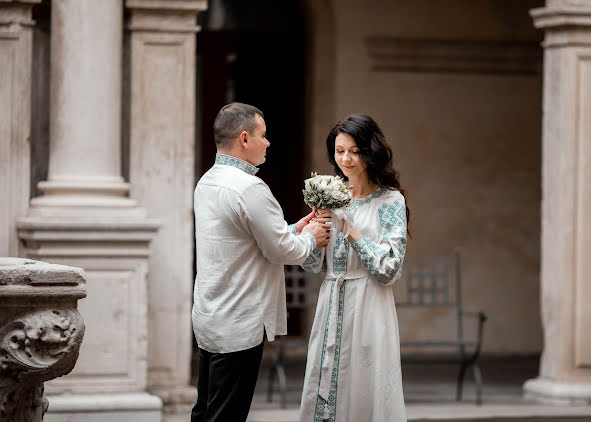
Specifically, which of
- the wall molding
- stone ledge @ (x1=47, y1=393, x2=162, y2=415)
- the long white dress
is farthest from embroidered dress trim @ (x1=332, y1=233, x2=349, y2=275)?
the wall molding

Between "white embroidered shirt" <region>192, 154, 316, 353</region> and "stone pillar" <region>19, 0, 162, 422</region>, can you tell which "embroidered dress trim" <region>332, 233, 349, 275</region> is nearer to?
"white embroidered shirt" <region>192, 154, 316, 353</region>

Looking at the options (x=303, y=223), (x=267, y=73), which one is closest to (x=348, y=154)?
(x=303, y=223)

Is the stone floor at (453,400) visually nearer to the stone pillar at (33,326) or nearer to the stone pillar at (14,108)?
the stone pillar at (14,108)

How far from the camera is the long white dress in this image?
→ 5.30 m

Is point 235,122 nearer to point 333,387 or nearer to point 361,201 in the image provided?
point 361,201

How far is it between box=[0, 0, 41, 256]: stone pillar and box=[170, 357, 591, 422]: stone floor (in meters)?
A: 1.62

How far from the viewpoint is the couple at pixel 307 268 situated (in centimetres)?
496

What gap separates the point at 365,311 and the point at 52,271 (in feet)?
4.79

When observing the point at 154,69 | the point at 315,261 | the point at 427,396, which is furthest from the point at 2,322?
the point at 427,396

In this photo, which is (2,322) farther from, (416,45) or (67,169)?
(416,45)

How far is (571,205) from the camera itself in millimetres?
8031

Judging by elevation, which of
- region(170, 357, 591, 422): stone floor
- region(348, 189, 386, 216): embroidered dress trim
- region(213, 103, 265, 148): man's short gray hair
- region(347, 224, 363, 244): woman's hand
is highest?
region(213, 103, 265, 148): man's short gray hair

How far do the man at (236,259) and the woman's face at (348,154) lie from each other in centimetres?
44

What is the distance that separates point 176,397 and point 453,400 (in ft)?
6.53
